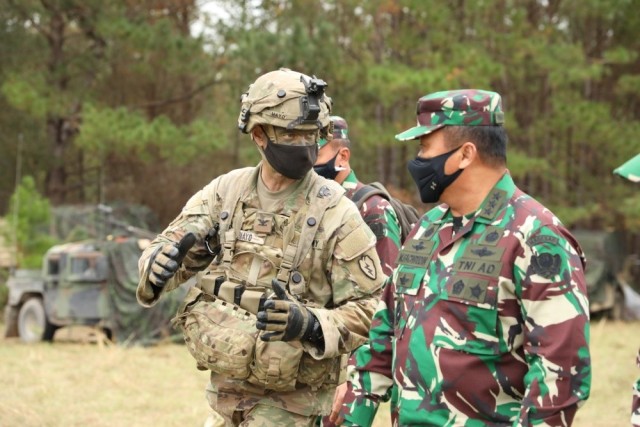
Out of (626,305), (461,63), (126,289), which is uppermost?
(461,63)

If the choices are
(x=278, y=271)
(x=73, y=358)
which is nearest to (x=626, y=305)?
(x=73, y=358)

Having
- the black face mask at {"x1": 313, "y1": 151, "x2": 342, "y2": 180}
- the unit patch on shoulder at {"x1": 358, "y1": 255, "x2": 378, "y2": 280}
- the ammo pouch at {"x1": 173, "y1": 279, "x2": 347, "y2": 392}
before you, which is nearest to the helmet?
the unit patch on shoulder at {"x1": 358, "y1": 255, "x2": 378, "y2": 280}

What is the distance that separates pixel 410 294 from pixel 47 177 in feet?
72.5

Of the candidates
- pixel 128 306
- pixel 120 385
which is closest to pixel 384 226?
pixel 120 385

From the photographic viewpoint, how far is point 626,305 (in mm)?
19672

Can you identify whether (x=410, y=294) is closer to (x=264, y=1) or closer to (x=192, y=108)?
(x=264, y=1)

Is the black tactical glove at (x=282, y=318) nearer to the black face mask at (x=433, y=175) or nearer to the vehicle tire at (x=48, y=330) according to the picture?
the black face mask at (x=433, y=175)

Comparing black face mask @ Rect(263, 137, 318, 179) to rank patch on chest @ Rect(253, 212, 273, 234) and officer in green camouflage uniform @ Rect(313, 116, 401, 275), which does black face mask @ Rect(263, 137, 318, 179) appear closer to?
rank patch on chest @ Rect(253, 212, 273, 234)

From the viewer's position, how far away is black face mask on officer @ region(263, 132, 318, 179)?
13.4 feet

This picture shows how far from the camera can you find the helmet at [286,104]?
4.06 metres

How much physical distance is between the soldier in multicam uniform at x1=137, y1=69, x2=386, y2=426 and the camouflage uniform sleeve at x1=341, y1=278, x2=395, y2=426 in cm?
22

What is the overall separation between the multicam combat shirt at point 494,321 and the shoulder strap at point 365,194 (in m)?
1.83

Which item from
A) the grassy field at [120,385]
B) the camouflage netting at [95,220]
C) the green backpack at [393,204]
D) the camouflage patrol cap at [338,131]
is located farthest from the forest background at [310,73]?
the green backpack at [393,204]

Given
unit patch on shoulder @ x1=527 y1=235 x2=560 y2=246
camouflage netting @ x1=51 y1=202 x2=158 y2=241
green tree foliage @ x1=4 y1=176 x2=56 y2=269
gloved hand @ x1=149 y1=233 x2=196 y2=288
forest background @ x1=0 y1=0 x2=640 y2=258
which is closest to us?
unit patch on shoulder @ x1=527 y1=235 x2=560 y2=246
